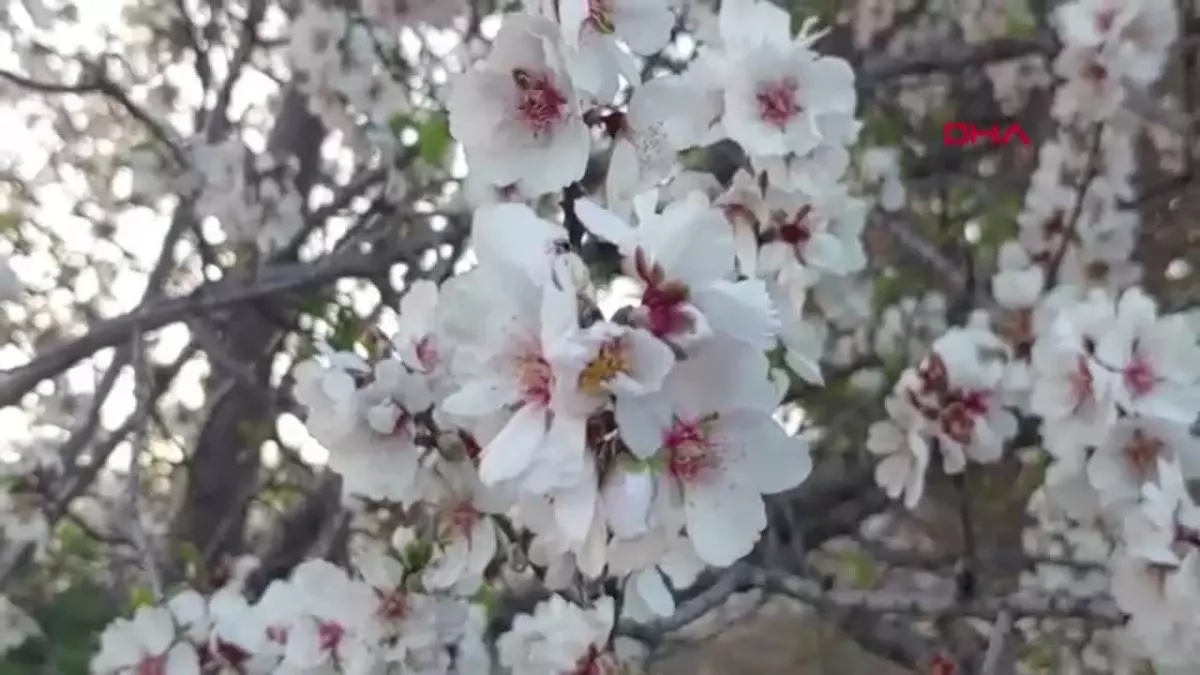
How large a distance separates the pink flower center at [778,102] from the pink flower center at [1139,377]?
0.32 metres

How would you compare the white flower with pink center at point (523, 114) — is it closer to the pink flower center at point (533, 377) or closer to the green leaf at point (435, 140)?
the pink flower center at point (533, 377)

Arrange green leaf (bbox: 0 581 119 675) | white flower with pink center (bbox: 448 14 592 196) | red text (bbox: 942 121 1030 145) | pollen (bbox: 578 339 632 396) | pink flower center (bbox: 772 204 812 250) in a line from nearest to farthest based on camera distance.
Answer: pollen (bbox: 578 339 632 396) → white flower with pink center (bbox: 448 14 592 196) → pink flower center (bbox: 772 204 812 250) → green leaf (bbox: 0 581 119 675) → red text (bbox: 942 121 1030 145)

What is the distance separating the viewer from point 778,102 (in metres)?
0.92

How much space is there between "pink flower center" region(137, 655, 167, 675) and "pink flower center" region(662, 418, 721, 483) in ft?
1.89

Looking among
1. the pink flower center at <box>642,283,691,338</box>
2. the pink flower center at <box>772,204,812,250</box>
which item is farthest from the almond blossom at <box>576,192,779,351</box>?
the pink flower center at <box>772,204,812,250</box>

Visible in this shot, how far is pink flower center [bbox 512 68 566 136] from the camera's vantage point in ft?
2.19

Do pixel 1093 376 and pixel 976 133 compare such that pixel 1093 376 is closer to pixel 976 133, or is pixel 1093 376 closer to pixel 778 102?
pixel 778 102

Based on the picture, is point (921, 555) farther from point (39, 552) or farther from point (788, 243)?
point (39, 552)

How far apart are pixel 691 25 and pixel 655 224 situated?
97 centimetres

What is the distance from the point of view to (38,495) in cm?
141

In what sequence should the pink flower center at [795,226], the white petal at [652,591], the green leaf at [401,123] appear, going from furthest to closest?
1. the green leaf at [401,123]
2. the pink flower center at [795,226]
3. the white petal at [652,591]

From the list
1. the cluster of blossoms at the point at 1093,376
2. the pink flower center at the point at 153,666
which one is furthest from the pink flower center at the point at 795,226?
the pink flower center at the point at 153,666

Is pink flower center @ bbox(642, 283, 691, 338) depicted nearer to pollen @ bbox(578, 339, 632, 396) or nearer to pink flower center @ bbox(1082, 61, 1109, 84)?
pollen @ bbox(578, 339, 632, 396)

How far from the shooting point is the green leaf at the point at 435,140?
3.52 ft
